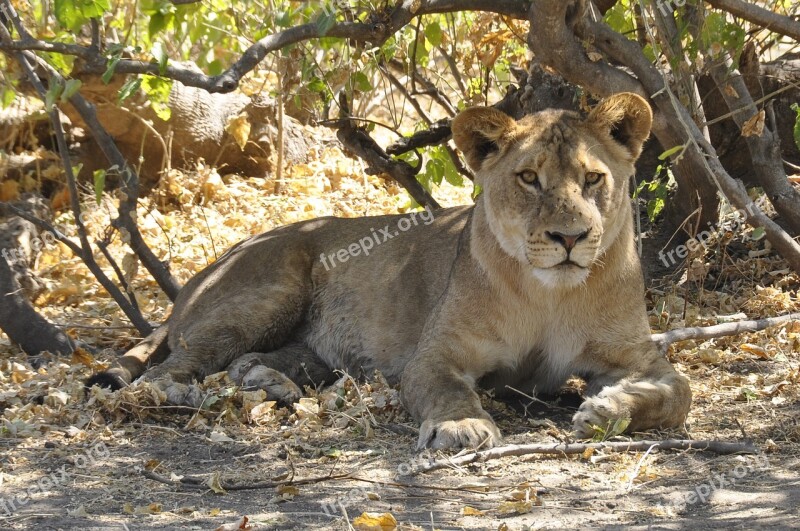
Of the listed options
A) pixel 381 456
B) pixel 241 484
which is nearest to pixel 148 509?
pixel 241 484

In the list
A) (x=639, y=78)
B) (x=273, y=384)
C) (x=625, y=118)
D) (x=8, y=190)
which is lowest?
(x=273, y=384)

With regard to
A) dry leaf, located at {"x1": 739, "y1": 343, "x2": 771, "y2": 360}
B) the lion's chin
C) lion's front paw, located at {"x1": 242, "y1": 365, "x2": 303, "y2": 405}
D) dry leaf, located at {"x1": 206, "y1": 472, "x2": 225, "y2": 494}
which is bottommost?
dry leaf, located at {"x1": 739, "y1": 343, "x2": 771, "y2": 360}

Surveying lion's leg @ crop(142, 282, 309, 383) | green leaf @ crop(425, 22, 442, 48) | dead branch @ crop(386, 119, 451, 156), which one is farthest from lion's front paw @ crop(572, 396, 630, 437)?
green leaf @ crop(425, 22, 442, 48)

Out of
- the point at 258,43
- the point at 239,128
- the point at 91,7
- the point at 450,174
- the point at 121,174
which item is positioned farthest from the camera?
the point at 239,128

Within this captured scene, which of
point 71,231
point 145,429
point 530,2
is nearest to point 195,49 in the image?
point 71,231

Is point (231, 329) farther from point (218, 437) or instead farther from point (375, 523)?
point (375, 523)

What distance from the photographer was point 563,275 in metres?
4.36

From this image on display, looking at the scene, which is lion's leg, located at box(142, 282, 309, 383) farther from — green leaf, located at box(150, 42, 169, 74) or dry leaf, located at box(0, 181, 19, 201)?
dry leaf, located at box(0, 181, 19, 201)

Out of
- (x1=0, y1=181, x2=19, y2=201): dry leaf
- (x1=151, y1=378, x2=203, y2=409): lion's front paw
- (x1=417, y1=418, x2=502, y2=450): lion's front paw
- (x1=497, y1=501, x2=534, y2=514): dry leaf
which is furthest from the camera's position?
(x1=0, y1=181, x2=19, y2=201): dry leaf

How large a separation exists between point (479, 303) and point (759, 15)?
1786 mm

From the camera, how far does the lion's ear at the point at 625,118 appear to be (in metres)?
4.67

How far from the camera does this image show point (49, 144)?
31.9 feet

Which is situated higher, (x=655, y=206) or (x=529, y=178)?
(x=529, y=178)

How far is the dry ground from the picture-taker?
3.40 m
